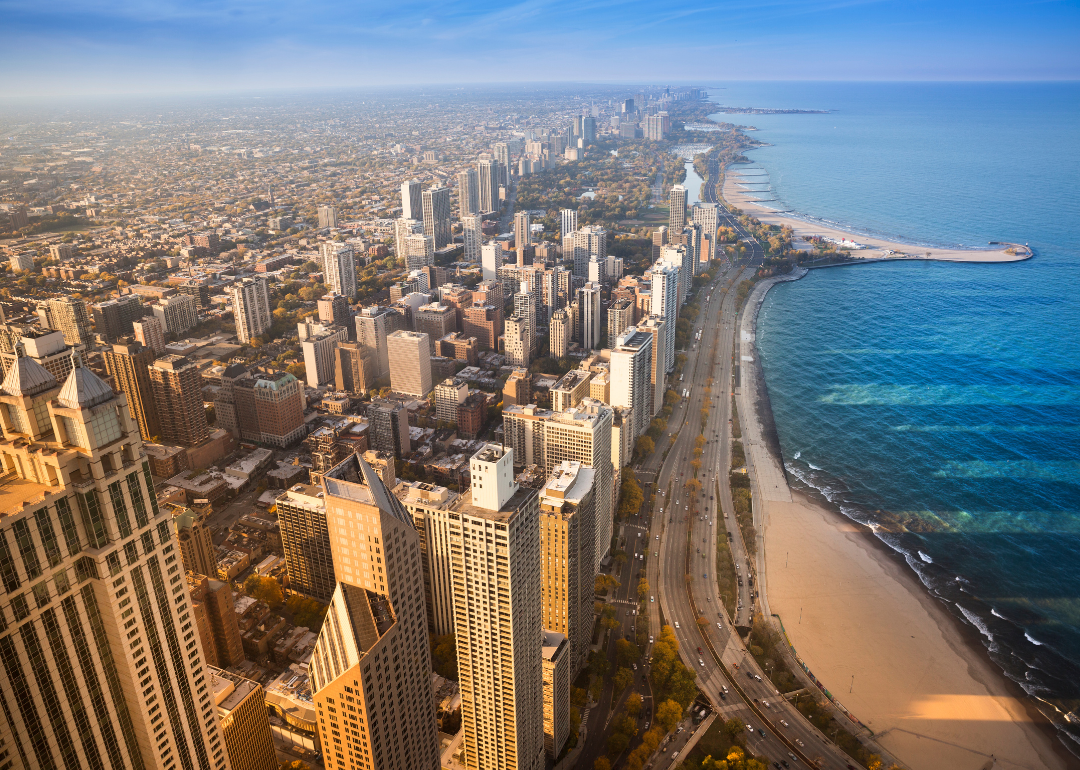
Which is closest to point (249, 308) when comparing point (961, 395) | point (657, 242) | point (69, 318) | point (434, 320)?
point (434, 320)

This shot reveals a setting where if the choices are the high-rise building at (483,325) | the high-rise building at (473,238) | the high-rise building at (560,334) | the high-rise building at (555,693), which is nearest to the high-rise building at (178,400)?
the high-rise building at (483,325)

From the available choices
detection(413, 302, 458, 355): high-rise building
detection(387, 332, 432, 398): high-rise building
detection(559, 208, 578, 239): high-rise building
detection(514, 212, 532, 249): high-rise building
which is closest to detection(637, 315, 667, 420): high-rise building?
detection(387, 332, 432, 398): high-rise building

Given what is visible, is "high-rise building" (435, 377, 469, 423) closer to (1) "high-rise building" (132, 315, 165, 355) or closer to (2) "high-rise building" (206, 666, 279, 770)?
(1) "high-rise building" (132, 315, 165, 355)

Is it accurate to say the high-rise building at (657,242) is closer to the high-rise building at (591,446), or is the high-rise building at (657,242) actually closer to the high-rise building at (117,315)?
the high-rise building at (591,446)

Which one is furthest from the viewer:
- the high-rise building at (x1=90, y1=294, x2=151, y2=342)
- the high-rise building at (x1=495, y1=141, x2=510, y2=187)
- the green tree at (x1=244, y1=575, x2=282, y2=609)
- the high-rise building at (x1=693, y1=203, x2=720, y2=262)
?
the high-rise building at (x1=495, y1=141, x2=510, y2=187)

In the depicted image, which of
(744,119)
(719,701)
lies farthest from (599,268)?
(744,119)

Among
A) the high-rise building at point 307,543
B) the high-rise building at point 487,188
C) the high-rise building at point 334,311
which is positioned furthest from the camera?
the high-rise building at point 487,188

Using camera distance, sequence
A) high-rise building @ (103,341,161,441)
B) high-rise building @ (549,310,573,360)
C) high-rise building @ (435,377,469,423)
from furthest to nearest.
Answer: high-rise building @ (549,310,573,360), high-rise building @ (435,377,469,423), high-rise building @ (103,341,161,441)
